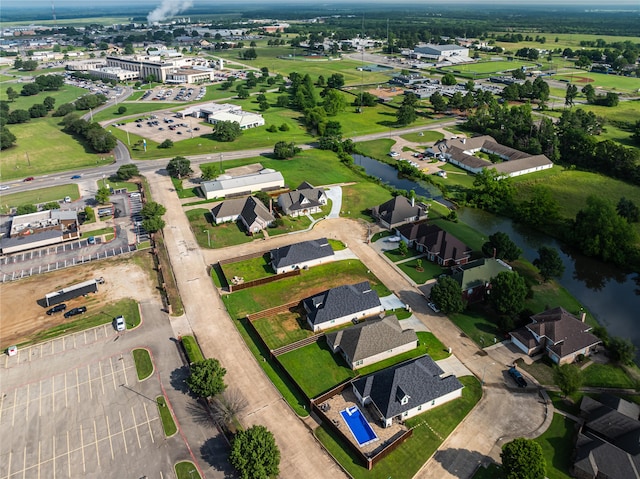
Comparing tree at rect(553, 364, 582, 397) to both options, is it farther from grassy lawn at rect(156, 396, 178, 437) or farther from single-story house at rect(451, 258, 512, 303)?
grassy lawn at rect(156, 396, 178, 437)

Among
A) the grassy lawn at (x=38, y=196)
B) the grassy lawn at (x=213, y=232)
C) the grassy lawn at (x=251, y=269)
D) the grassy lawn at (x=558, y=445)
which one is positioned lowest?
the grassy lawn at (x=558, y=445)

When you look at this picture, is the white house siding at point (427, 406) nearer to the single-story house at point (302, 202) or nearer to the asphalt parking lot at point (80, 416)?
the asphalt parking lot at point (80, 416)

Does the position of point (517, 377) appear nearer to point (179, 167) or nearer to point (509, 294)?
point (509, 294)

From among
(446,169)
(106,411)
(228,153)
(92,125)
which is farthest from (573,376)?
(92,125)

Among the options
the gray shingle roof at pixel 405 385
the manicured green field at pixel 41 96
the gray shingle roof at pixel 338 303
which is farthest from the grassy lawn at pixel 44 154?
the gray shingle roof at pixel 405 385

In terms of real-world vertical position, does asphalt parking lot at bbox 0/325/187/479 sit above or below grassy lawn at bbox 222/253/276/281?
below

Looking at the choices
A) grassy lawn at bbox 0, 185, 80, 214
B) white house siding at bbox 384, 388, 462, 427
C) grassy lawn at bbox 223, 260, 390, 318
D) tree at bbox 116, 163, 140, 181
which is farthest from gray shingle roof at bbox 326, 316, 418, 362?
grassy lawn at bbox 0, 185, 80, 214

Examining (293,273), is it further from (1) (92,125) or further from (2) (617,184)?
(1) (92,125)
